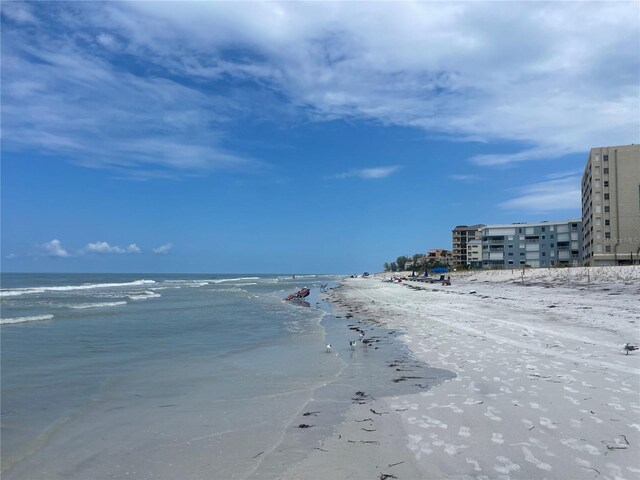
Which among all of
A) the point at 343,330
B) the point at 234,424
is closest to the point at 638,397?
the point at 234,424

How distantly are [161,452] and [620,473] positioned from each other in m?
5.83

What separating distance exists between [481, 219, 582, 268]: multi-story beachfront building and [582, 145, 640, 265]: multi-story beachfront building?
25.5m

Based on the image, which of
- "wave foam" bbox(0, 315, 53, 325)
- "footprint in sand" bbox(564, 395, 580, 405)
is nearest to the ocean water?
"wave foam" bbox(0, 315, 53, 325)

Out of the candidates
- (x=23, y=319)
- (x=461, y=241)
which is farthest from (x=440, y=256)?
(x=23, y=319)

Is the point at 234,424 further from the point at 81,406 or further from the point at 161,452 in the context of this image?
the point at 81,406

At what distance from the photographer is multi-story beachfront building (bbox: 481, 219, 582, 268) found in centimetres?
9394

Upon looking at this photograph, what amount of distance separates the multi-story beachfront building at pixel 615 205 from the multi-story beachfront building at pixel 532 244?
25515 mm

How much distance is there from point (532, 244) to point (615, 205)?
116ft

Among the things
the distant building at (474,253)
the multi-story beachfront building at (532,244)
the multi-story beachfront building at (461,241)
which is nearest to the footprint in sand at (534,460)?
the multi-story beachfront building at (532,244)

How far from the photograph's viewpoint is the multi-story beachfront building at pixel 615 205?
211ft

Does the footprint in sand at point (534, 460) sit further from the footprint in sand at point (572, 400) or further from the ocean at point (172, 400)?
the ocean at point (172, 400)

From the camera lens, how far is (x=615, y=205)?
216 feet

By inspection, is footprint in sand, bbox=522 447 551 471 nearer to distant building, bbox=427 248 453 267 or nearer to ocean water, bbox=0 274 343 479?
ocean water, bbox=0 274 343 479

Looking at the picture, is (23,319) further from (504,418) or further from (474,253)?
(474,253)
